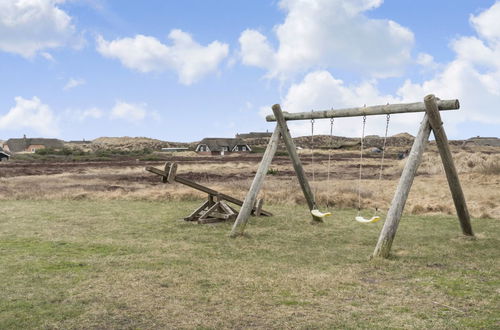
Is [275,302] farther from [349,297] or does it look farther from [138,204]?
[138,204]

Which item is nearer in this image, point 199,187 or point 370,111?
point 370,111

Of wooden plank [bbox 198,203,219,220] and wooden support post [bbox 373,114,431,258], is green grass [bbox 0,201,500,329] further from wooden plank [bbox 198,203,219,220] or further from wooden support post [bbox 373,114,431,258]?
wooden plank [bbox 198,203,219,220]

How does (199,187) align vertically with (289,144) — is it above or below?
below

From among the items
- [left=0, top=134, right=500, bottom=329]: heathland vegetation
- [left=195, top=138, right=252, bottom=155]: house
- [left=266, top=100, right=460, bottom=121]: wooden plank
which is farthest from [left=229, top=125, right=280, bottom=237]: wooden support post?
[left=195, top=138, right=252, bottom=155]: house

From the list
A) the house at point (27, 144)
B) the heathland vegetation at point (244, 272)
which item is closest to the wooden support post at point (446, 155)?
the heathland vegetation at point (244, 272)

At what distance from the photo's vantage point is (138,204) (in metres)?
17.7

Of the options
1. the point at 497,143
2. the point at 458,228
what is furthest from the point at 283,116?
the point at 497,143

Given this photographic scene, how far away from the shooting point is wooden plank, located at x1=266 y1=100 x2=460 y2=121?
9008 mm

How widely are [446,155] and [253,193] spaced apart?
178 inches

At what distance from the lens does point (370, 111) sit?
10453 mm

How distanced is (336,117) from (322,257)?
145 inches

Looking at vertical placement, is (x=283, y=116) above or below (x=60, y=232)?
above

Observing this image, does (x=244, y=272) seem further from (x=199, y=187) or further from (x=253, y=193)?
(x=199, y=187)

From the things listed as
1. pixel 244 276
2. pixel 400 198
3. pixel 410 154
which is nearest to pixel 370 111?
pixel 410 154
